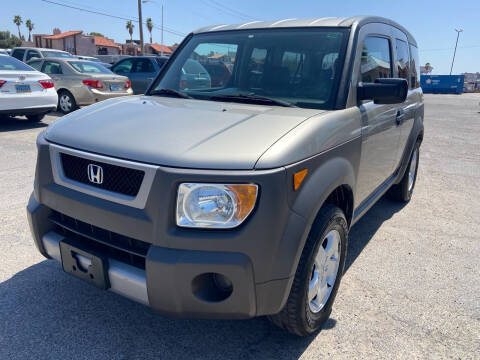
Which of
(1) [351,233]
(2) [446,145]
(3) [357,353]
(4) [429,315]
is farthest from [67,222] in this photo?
(2) [446,145]

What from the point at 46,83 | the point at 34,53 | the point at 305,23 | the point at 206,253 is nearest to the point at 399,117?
the point at 305,23

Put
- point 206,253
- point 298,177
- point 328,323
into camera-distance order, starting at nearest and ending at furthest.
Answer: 1. point 206,253
2. point 298,177
3. point 328,323

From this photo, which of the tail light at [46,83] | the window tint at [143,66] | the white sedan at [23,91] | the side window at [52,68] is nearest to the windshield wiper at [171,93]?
the white sedan at [23,91]

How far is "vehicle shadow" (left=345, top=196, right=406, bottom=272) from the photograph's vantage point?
3560mm

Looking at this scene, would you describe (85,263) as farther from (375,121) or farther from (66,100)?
(66,100)

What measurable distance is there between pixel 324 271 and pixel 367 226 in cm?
193

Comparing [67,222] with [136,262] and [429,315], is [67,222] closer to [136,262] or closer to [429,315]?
[136,262]

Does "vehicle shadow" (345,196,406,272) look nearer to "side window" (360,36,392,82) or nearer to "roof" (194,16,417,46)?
"side window" (360,36,392,82)

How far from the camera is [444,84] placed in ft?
129

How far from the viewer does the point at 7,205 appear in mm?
4246

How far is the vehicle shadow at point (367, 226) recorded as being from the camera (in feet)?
11.7

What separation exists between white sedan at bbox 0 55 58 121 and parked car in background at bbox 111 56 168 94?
3.60 meters

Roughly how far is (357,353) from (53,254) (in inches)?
72.3

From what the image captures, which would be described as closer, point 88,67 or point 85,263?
point 85,263
